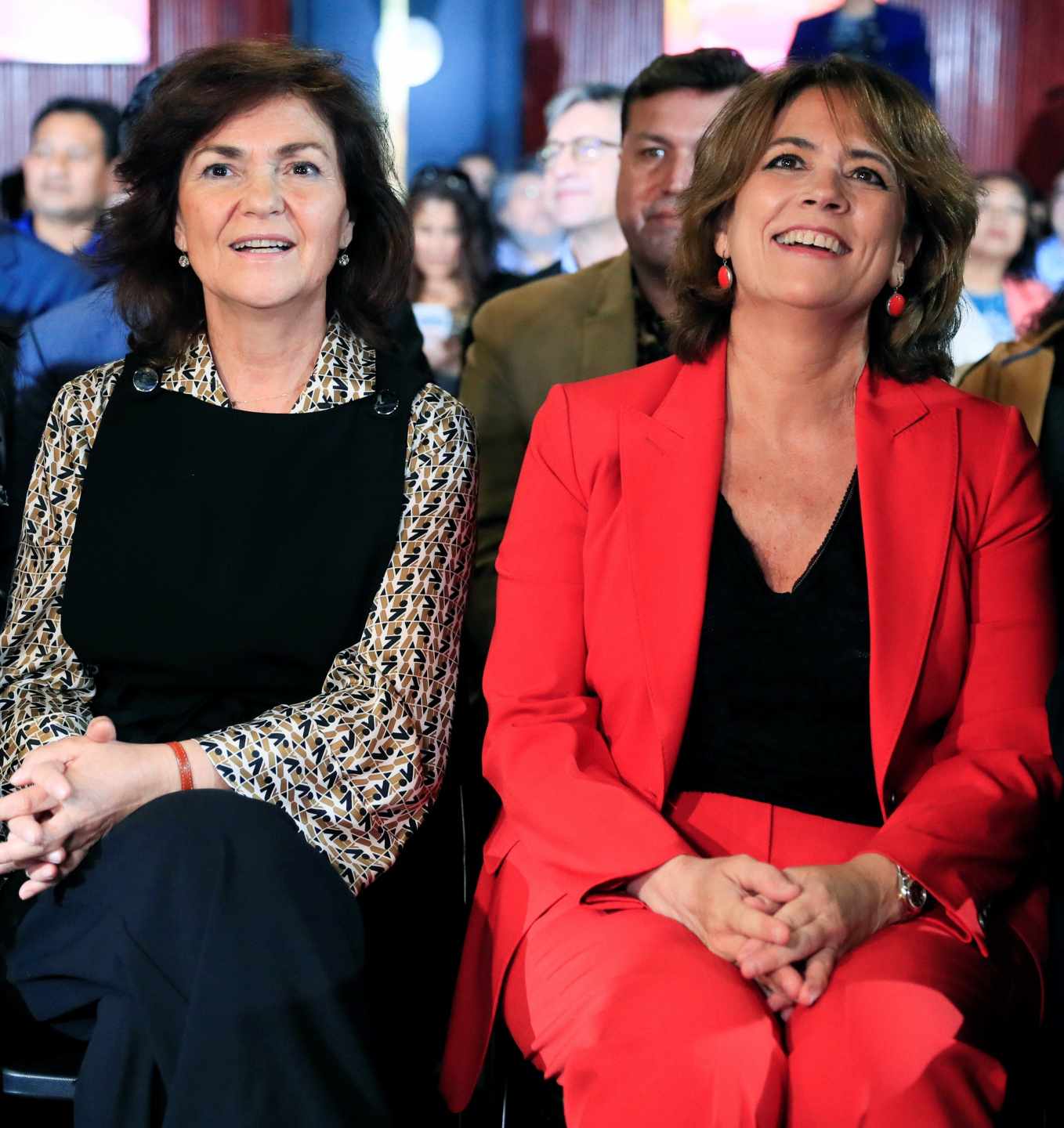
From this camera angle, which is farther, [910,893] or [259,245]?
[259,245]

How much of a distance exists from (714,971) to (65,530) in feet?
3.74

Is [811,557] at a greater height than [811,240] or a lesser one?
lesser

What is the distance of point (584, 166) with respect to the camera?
4668mm

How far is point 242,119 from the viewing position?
229cm

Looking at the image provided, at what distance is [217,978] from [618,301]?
1881mm

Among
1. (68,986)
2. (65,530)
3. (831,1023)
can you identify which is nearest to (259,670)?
(65,530)

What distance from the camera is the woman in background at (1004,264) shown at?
4.50 m

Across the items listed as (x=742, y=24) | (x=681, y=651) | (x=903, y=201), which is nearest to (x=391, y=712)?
(x=681, y=651)

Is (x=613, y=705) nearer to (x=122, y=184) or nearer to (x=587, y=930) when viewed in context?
(x=587, y=930)

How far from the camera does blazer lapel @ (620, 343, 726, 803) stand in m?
2.00

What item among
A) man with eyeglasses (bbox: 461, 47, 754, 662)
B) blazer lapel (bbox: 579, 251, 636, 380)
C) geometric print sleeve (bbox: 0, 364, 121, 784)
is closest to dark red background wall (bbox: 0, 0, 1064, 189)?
man with eyeglasses (bbox: 461, 47, 754, 662)

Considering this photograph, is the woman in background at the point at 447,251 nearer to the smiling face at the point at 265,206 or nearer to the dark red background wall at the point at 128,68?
the dark red background wall at the point at 128,68

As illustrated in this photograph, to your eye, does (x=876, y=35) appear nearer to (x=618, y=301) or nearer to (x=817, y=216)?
(x=618, y=301)

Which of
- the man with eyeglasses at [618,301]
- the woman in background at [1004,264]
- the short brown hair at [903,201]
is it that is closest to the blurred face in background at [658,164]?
the man with eyeglasses at [618,301]
